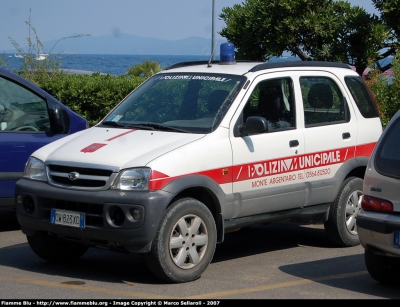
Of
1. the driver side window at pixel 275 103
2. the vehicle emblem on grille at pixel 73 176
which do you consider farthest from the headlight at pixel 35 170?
A: the driver side window at pixel 275 103

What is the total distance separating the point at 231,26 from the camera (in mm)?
12539

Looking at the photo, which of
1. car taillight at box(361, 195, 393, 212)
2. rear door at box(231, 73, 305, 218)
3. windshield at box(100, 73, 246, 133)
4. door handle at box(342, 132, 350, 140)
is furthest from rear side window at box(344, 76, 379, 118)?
car taillight at box(361, 195, 393, 212)

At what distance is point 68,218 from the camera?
6.45m

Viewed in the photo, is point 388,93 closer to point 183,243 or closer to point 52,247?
point 183,243

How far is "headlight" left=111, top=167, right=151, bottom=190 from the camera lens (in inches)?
245

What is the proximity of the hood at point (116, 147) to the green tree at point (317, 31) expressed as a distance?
5297 mm

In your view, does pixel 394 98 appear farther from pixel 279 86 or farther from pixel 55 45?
pixel 55 45

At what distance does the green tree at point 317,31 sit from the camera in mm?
11555

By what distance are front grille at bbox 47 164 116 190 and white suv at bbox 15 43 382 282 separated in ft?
0.03

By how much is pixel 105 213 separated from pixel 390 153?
240 cm

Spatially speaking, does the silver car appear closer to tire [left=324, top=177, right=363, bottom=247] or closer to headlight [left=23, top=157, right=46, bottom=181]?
tire [left=324, top=177, right=363, bottom=247]

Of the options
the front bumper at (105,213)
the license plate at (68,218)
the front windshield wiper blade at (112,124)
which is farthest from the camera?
the front windshield wiper blade at (112,124)

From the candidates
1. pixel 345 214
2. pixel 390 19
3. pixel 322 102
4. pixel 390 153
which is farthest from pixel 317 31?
pixel 390 153

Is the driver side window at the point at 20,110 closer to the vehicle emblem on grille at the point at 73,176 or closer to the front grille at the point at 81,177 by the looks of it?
the front grille at the point at 81,177
